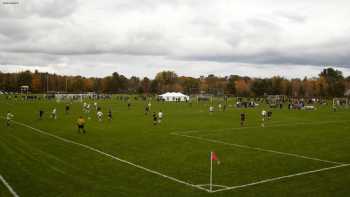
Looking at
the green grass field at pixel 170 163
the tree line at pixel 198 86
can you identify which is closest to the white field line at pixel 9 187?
the green grass field at pixel 170 163

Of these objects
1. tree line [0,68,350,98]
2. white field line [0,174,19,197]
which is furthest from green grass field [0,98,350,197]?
tree line [0,68,350,98]

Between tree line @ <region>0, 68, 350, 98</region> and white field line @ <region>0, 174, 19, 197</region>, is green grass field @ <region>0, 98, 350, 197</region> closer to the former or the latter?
white field line @ <region>0, 174, 19, 197</region>

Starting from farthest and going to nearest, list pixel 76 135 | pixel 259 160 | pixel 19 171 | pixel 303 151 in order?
pixel 76 135, pixel 303 151, pixel 259 160, pixel 19 171

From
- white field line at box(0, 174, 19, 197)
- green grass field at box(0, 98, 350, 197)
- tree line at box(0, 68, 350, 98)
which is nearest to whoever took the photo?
white field line at box(0, 174, 19, 197)

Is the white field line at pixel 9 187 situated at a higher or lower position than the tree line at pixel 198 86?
lower

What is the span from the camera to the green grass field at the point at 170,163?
49.0 feet

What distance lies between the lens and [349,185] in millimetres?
15445

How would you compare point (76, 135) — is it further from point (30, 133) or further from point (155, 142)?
point (155, 142)

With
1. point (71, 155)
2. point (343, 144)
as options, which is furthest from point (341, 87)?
point (71, 155)

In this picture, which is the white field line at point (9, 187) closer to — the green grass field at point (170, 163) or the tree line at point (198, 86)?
the green grass field at point (170, 163)

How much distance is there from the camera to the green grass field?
49.0ft

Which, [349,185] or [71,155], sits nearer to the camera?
[349,185]

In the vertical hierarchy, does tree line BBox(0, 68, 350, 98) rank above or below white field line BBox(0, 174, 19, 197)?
above

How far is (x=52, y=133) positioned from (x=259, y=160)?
18.3m
